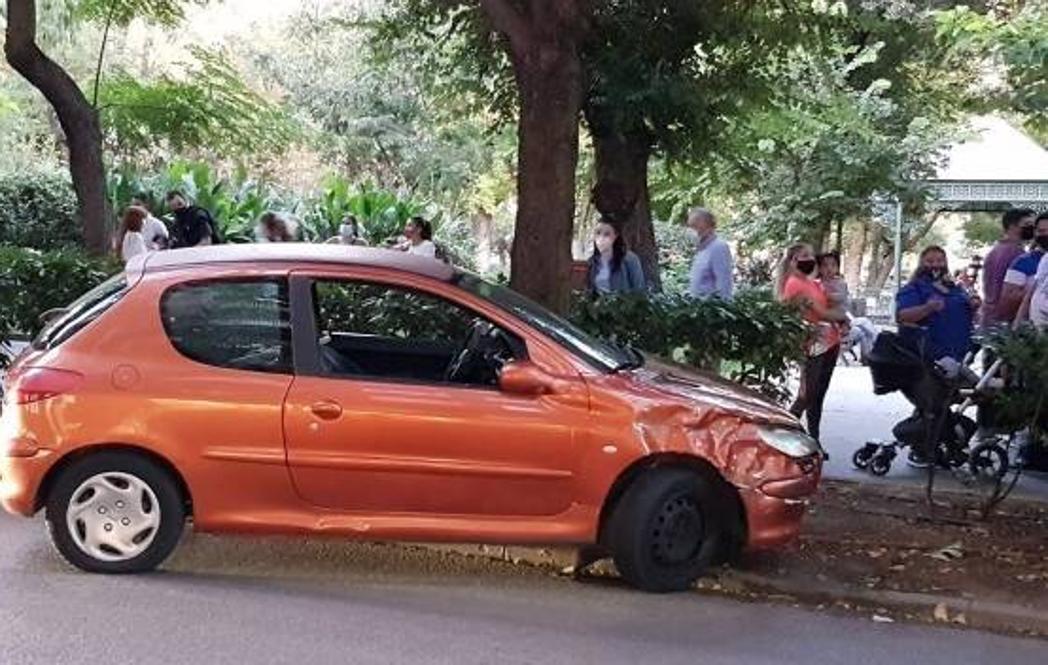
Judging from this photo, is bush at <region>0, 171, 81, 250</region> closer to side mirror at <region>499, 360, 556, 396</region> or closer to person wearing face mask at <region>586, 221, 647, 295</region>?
person wearing face mask at <region>586, 221, 647, 295</region>

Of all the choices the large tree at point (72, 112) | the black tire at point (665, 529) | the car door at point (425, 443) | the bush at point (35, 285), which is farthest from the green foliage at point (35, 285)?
the black tire at point (665, 529)

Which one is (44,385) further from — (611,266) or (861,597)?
(611,266)

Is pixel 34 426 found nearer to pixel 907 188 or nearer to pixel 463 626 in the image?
pixel 463 626

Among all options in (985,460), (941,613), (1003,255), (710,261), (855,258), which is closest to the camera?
(941,613)

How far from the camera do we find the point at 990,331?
8.41m

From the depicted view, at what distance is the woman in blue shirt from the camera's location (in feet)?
29.8

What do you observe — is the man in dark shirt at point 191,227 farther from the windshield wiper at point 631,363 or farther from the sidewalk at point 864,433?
the windshield wiper at point 631,363

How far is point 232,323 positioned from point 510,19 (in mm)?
3400

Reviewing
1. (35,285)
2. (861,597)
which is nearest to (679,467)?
(861,597)

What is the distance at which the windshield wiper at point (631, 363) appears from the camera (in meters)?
6.51

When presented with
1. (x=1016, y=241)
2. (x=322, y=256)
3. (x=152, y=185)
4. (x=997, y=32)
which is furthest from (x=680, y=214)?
(x=322, y=256)

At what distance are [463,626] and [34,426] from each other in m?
2.30

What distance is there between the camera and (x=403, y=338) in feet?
25.7

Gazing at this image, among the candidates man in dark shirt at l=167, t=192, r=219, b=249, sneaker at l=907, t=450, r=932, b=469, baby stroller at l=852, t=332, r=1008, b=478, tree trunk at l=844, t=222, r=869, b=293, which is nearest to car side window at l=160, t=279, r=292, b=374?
baby stroller at l=852, t=332, r=1008, b=478
